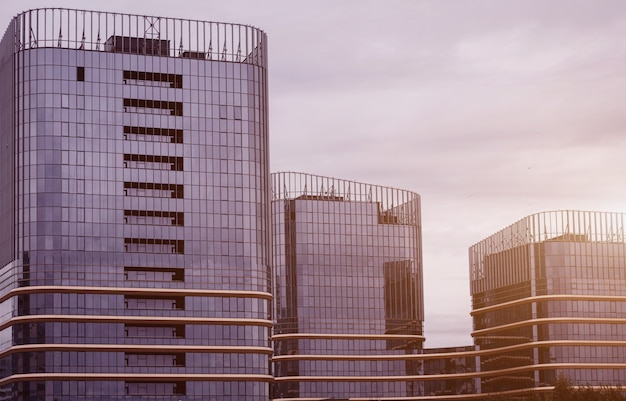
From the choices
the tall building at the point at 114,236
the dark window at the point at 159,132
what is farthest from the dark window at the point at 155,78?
the dark window at the point at 159,132

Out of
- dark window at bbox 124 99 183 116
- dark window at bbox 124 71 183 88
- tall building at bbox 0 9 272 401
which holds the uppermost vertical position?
dark window at bbox 124 71 183 88

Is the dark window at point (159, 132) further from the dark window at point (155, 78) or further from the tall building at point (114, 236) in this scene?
the dark window at point (155, 78)

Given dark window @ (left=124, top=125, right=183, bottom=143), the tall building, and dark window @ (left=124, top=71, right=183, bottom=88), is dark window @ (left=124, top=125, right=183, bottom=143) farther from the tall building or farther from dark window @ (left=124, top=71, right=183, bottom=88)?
dark window @ (left=124, top=71, right=183, bottom=88)

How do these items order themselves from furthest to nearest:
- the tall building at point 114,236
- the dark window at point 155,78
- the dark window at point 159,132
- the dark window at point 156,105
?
the dark window at point 155,78
the dark window at point 156,105
the dark window at point 159,132
the tall building at point 114,236

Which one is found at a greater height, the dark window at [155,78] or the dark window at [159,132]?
the dark window at [155,78]

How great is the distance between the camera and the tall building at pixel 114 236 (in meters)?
190

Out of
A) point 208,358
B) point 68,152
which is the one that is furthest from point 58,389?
point 68,152

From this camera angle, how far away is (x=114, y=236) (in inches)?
7643

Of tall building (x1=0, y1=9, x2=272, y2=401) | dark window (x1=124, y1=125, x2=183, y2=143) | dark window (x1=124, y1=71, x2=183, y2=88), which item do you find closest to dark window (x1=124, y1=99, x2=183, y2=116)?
tall building (x1=0, y1=9, x2=272, y2=401)

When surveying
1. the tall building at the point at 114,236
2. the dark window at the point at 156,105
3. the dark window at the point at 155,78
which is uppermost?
the dark window at the point at 155,78

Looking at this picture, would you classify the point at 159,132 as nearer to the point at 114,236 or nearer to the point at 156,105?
the point at 156,105

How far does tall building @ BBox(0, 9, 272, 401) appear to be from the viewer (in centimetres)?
19012

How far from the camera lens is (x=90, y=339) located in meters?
190

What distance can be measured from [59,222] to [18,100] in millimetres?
19098
